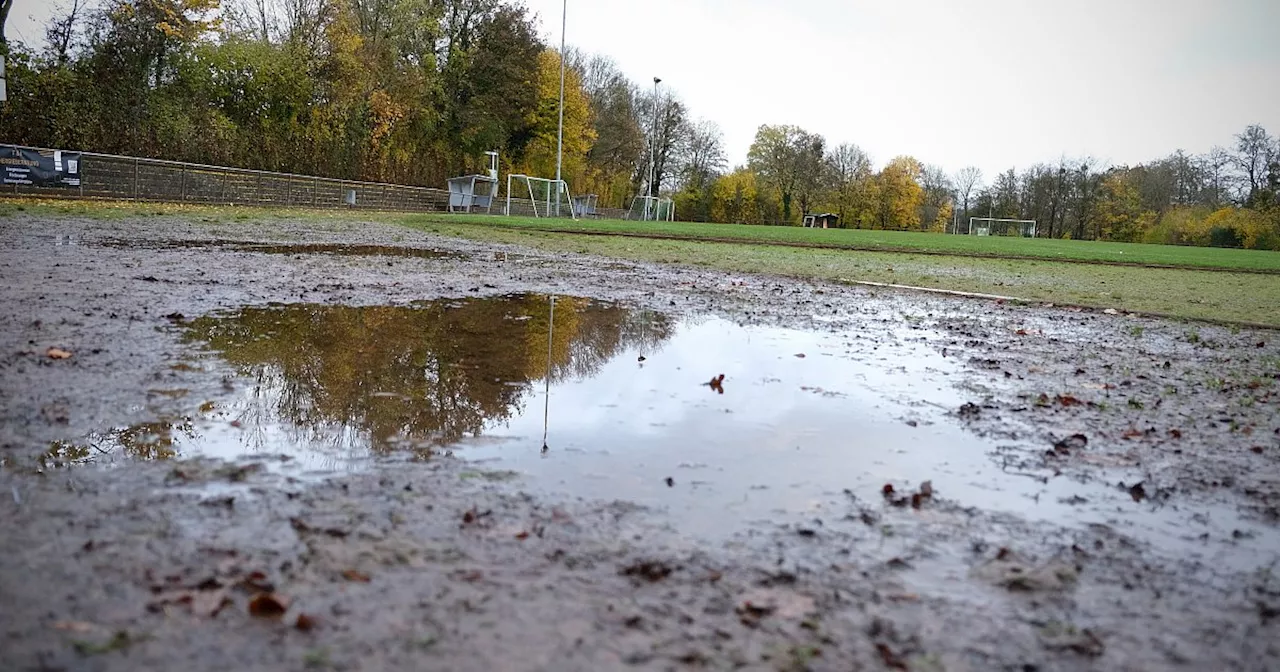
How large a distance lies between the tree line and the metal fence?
7.35ft

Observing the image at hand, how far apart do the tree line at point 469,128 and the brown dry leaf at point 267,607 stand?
35.6 m

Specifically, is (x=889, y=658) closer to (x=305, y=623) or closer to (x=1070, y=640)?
(x=1070, y=640)

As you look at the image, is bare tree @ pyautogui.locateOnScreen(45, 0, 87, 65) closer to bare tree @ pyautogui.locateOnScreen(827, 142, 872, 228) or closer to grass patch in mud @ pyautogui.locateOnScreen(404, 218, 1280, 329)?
grass patch in mud @ pyautogui.locateOnScreen(404, 218, 1280, 329)

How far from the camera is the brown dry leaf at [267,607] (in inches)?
75.0

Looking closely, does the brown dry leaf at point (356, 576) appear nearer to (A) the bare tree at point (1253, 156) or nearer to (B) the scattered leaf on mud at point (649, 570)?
(B) the scattered leaf on mud at point (649, 570)

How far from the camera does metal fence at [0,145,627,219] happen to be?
28219 mm

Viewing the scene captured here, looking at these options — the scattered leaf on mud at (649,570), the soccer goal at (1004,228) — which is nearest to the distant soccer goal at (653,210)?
the soccer goal at (1004,228)

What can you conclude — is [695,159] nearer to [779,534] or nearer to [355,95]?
[355,95]

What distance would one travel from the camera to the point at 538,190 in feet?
174

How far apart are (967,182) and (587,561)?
11248 cm

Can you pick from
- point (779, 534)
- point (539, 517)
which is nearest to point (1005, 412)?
point (779, 534)

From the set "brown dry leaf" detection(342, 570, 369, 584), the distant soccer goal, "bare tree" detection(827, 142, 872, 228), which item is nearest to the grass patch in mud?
"brown dry leaf" detection(342, 570, 369, 584)

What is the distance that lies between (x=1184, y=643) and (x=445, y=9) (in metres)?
59.8

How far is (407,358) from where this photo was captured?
504 cm
